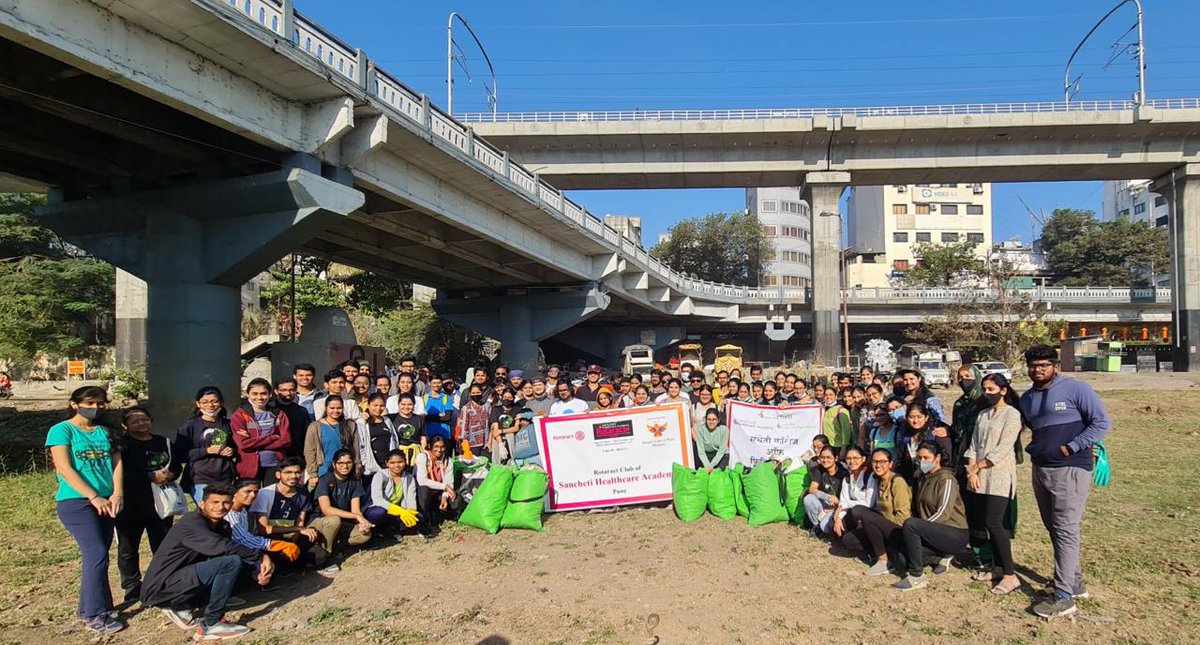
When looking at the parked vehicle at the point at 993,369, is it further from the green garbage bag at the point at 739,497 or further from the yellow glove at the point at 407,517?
the yellow glove at the point at 407,517

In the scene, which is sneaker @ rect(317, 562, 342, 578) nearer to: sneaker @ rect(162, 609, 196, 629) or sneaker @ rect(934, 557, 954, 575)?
sneaker @ rect(162, 609, 196, 629)

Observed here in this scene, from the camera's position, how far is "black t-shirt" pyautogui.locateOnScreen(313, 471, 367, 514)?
6.41 meters

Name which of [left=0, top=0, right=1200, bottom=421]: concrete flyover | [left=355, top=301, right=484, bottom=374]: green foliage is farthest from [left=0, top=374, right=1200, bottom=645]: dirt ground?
[left=355, top=301, right=484, bottom=374]: green foliage

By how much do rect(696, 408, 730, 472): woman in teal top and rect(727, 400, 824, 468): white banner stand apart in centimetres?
31

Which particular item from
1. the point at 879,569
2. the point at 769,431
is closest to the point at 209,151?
the point at 769,431

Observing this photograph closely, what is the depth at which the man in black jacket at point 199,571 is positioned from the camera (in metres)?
4.86

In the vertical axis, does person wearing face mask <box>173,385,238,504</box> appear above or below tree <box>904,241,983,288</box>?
below

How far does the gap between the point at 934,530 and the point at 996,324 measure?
38137 millimetres

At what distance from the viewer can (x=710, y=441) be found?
29.9 feet

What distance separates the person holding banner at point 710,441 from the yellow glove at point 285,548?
5016 mm

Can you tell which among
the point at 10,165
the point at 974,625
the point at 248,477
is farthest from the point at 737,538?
the point at 10,165

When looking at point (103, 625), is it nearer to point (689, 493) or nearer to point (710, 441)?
point (689, 493)

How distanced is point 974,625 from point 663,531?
3336 mm

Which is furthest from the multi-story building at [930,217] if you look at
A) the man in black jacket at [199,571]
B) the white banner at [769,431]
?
the man in black jacket at [199,571]
